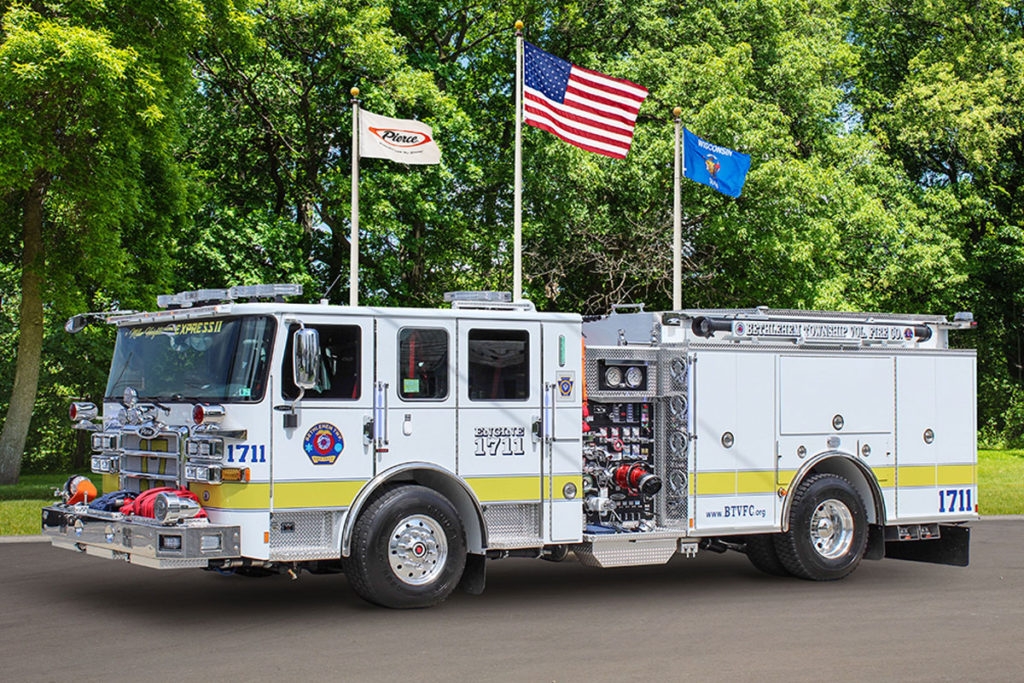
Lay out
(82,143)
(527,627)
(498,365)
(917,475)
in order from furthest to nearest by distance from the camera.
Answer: (82,143) < (917,475) < (498,365) < (527,627)

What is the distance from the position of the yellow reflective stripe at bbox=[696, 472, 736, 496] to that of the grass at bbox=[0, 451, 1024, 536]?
9.27 meters

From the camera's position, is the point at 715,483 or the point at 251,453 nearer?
the point at 251,453

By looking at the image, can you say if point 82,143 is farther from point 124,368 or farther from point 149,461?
point 149,461

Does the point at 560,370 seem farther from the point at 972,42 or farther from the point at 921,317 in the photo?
the point at 972,42

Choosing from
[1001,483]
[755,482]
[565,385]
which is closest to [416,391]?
[565,385]

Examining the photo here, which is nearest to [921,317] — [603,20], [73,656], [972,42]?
[73,656]

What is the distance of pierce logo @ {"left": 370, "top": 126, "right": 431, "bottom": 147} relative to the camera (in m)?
21.0

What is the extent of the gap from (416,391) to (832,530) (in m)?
4.94

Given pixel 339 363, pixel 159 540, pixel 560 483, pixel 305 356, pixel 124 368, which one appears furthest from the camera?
pixel 124 368

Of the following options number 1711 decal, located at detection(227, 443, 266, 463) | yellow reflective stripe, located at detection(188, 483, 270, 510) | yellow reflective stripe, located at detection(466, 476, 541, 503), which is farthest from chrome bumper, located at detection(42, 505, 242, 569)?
yellow reflective stripe, located at detection(466, 476, 541, 503)

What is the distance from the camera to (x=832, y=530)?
12.5 m

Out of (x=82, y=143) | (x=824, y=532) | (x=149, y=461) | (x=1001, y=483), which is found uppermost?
(x=82, y=143)

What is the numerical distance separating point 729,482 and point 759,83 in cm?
2322

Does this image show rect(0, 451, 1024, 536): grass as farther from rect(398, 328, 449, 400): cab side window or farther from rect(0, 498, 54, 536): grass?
rect(398, 328, 449, 400): cab side window
